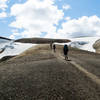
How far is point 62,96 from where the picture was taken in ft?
28.9

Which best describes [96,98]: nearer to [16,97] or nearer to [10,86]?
[16,97]

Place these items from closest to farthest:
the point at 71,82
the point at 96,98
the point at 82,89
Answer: the point at 96,98 → the point at 82,89 → the point at 71,82

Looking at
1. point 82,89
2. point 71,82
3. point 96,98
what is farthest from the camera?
point 71,82

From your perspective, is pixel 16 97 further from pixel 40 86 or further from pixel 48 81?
pixel 48 81

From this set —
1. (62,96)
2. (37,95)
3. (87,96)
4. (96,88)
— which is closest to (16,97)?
(37,95)

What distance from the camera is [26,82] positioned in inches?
452

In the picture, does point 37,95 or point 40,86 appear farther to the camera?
point 40,86

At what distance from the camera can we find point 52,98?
28.3ft

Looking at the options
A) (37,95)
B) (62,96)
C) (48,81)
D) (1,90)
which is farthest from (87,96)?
(1,90)

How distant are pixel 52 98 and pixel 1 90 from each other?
361cm

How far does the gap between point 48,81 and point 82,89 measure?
285cm

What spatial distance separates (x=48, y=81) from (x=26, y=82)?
5.51 feet

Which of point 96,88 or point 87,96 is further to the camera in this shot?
point 96,88

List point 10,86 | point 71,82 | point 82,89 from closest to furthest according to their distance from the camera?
point 82,89 < point 10,86 < point 71,82
